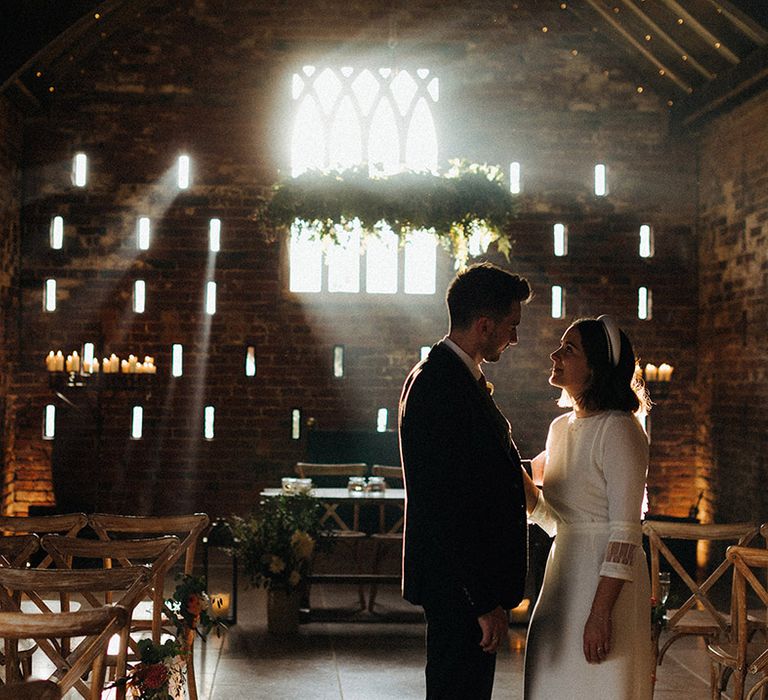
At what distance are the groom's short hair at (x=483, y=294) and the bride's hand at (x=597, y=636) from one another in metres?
0.80

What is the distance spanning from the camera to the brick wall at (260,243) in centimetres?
975

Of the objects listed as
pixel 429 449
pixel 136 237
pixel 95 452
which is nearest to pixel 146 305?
pixel 136 237

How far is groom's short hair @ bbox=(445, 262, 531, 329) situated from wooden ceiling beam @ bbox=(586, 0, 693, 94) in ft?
24.4

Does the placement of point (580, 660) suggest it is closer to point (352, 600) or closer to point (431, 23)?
point (352, 600)

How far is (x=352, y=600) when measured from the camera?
7465 millimetres

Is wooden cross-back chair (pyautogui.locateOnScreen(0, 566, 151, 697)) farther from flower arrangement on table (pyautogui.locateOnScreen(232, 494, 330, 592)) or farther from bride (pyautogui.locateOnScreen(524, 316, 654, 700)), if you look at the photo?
flower arrangement on table (pyautogui.locateOnScreen(232, 494, 330, 592))

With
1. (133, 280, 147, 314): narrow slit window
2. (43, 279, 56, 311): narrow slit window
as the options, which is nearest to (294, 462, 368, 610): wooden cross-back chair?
(133, 280, 147, 314): narrow slit window

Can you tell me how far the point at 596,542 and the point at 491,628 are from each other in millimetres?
384

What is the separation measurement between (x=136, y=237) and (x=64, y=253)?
65 cm

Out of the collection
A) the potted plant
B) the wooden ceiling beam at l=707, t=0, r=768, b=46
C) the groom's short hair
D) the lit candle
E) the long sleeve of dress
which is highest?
the wooden ceiling beam at l=707, t=0, r=768, b=46

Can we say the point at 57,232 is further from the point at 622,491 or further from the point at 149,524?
the point at 622,491

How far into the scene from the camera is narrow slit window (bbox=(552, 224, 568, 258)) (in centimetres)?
1005

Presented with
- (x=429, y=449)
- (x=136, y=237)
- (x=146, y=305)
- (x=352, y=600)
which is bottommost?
(x=352, y=600)

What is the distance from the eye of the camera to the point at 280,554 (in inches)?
250
